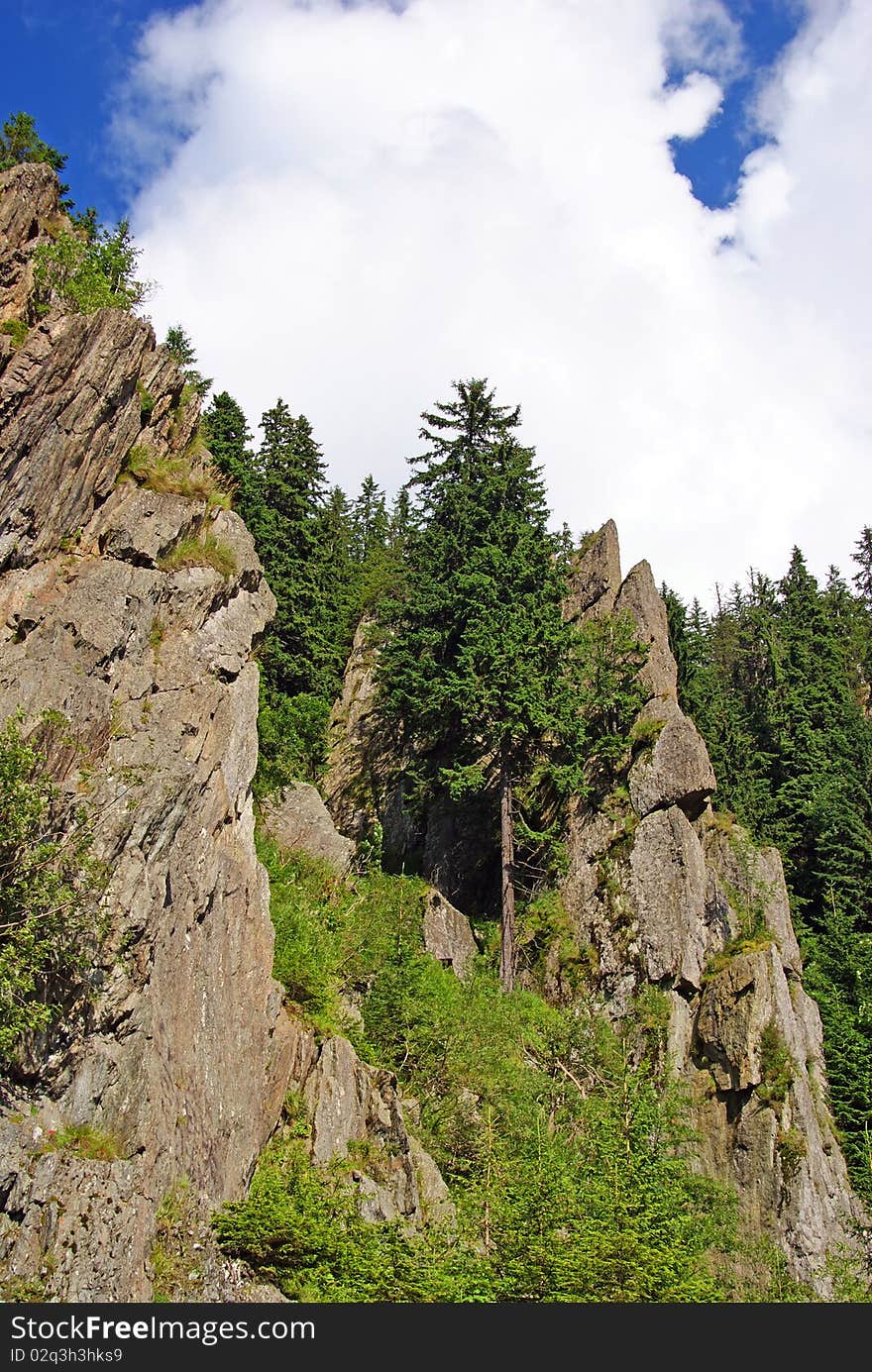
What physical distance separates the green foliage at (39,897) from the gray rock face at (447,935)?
14.2m

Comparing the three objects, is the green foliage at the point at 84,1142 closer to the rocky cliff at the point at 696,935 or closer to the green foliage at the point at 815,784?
the rocky cliff at the point at 696,935

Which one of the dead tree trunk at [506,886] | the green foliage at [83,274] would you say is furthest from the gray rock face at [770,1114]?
the green foliage at [83,274]

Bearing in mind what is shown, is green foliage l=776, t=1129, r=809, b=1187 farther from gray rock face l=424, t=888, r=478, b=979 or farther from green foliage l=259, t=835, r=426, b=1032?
green foliage l=259, t=835, r=426, b=1032

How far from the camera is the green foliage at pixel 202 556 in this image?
16.6 metres

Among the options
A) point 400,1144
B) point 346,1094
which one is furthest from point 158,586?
point 400,1144

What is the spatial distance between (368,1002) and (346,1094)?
3431 mm

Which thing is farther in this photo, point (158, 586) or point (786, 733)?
point (786, 733)

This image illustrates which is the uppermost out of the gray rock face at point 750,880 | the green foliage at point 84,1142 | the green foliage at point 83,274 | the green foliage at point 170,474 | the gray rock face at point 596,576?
the gray rock face at point 596,576

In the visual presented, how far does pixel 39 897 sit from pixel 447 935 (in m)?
15.8

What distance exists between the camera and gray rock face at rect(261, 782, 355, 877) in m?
21.8

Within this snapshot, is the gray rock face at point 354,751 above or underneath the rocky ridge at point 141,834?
above

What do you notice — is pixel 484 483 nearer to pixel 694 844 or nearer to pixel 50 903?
pixel 694 844

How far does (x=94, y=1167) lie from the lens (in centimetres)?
992

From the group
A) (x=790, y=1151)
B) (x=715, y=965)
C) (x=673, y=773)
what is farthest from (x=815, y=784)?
(x=790, y=1151)
